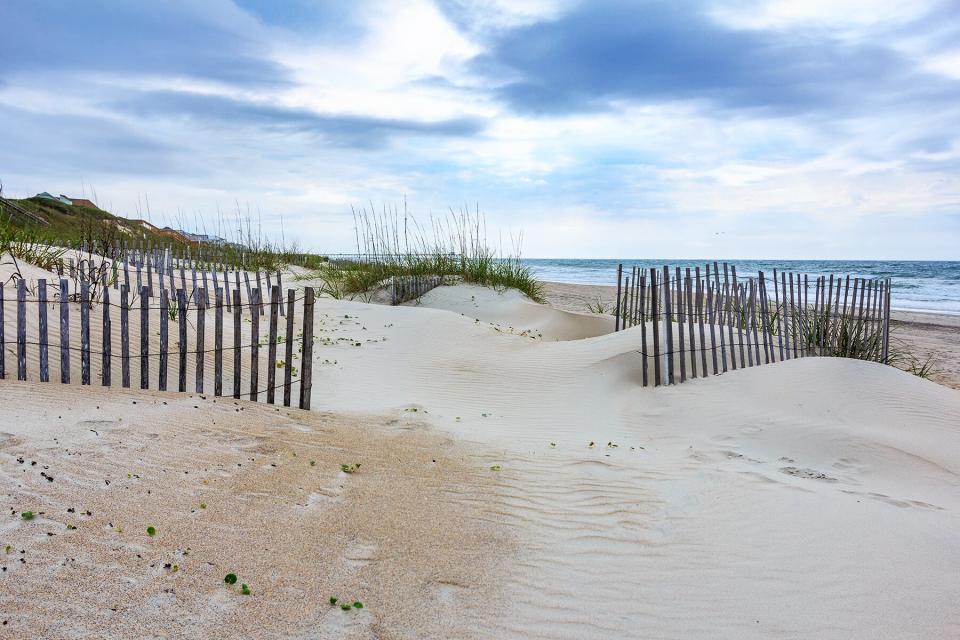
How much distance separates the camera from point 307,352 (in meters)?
5.57

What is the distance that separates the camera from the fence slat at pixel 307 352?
5531mm

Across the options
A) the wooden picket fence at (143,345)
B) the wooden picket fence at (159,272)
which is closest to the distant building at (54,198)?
the wooden picket fence at (159,272)

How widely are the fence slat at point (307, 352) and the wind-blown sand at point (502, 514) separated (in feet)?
1.07

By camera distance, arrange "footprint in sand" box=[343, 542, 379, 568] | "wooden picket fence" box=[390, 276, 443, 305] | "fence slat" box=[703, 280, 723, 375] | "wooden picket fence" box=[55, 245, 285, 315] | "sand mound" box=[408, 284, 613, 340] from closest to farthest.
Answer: "footprint in sand" box=[343, 542, 379, 568] → "fence slat" box=[703, 280, 723, 375] → "wooden picket fence" box=[55, 245, 285, 315] → "sand mound" box=[408, 284, 613, 340] → "wooden picket fence" box=[390, 276, 443, 305]

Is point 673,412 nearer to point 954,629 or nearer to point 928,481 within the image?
point 928,481

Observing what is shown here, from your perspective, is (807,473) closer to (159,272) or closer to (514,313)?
(514,313)

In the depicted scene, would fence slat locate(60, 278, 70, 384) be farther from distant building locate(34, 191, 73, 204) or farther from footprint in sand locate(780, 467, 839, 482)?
distant building locate(34, 191, 73, 204)

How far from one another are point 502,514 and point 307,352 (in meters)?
2.53

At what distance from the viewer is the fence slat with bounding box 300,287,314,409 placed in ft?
18.1

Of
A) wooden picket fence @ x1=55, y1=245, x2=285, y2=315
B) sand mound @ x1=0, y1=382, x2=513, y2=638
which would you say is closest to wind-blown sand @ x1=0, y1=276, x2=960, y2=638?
sand mound @ x1=0, y1=382, x2=513, y2=638

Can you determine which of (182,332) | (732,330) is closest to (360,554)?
(182,332)

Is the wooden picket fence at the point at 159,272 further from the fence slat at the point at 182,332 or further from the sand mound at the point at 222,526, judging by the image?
the sand mound at the point at 222,526

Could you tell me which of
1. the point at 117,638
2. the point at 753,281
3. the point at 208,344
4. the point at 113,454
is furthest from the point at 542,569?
the point at 753,281

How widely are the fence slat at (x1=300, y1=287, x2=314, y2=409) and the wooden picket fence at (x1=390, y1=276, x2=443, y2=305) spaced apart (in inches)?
295
